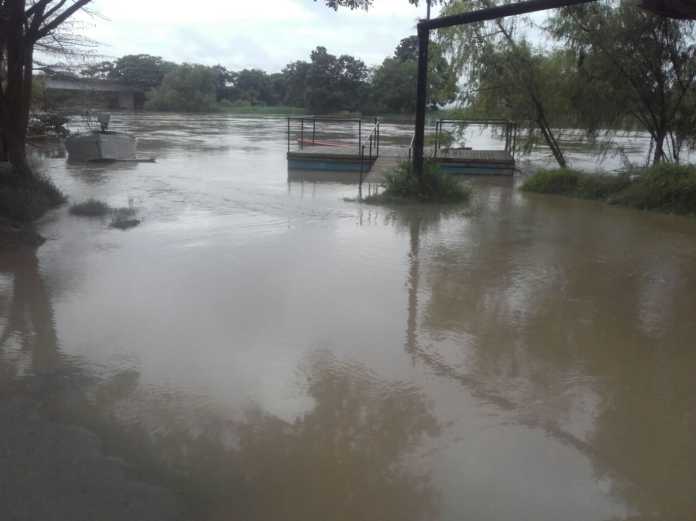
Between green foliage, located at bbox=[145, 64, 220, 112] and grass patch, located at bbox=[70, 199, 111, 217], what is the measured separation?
6832 cm

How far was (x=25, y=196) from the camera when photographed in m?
10.5

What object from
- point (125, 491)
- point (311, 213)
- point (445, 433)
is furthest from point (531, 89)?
point (125, 491)

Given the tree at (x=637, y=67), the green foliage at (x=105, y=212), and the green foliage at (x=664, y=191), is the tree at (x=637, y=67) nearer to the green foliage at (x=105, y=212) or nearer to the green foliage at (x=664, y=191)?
the green foliage at (x=664, y=191)

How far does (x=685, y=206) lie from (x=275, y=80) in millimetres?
86902

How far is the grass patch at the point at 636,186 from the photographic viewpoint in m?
12.4

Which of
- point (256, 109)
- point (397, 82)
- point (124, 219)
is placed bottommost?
point (124, 219)

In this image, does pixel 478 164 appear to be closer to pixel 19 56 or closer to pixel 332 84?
pixel 19 56

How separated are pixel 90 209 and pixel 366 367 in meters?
7.49

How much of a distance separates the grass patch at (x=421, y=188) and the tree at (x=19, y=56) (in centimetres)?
640

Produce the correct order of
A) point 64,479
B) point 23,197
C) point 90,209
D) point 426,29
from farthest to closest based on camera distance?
point 426,29, point 90,209, point 23,197, point 64,479

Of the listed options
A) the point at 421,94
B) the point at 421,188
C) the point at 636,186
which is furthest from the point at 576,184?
the point at 421,94

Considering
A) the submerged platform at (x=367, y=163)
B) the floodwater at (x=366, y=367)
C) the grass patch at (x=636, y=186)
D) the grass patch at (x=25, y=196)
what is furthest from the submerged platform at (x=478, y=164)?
the grass patch at (x=25, y=196)

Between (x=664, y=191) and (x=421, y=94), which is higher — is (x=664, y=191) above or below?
below

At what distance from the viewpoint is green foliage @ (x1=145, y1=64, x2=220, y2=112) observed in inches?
2982
